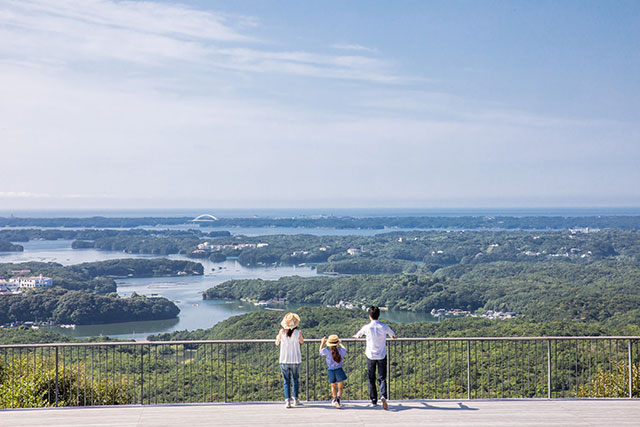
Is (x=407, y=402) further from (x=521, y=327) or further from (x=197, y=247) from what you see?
(x=197, y=247)

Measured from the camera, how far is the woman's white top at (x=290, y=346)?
21.3 ft

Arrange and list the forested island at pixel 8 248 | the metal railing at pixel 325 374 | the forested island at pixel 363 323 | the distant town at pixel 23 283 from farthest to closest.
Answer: the forested island at pixel 8 248
the distant town at pixel 23 283
the forested island at pixel 363 323
the metal railing at pixel 325 374

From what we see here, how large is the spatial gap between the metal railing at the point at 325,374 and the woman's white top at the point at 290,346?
525 millimetres

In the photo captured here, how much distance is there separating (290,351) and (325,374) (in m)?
20.1

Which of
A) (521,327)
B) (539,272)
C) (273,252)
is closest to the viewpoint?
(521,327)

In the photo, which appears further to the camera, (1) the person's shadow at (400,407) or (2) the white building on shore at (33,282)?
(2) the white building on shore at (33,282)

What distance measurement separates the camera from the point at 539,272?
90125 millimetres

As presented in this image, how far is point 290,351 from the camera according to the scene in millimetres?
6508

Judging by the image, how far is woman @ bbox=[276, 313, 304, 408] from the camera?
6492mm

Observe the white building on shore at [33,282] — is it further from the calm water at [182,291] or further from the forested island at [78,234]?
the forested island at [78,234]

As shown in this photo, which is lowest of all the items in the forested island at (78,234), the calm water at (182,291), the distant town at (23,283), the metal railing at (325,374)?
the calm water at (182,291)

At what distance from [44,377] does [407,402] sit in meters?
5.70

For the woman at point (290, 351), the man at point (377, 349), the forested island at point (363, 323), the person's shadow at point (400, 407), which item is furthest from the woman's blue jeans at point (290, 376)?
the forested island at point (363, 323)

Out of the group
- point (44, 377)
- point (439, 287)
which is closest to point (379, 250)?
point (439, 287)
